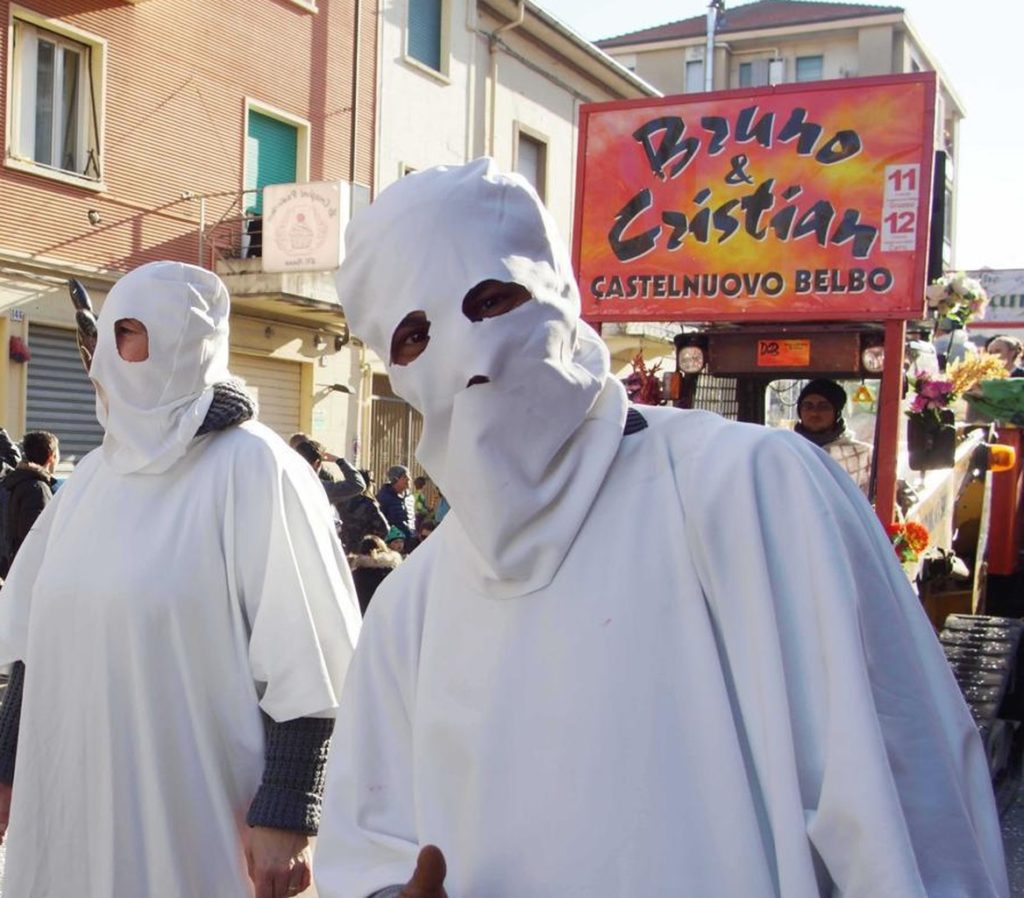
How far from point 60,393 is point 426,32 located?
32.0 ft

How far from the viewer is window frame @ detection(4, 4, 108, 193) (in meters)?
14.4

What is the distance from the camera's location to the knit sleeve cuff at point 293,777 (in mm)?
2391

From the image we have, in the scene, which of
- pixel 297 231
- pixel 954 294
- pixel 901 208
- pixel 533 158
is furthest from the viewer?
pixel 533 158

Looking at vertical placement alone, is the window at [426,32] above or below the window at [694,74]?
below

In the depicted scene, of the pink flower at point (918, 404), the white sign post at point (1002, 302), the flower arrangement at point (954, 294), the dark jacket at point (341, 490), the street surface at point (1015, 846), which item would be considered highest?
the white sign post at point (1002, 302)

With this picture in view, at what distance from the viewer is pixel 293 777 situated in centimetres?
242

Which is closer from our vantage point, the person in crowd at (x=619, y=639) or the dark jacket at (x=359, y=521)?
the person in crowd at (x=619, y=639)

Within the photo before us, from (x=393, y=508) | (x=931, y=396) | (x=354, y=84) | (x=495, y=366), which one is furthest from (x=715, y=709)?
(x=354, y=84)

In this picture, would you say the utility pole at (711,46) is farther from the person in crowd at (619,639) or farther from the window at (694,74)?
the person in crowd at (619,639)

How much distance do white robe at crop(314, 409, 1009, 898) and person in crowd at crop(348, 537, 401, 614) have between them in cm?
561

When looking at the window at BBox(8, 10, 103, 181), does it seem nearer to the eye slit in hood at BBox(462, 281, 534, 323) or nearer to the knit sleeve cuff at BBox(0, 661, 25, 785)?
the knit sleeve cuff at BBox(0, 661, 25, 785)

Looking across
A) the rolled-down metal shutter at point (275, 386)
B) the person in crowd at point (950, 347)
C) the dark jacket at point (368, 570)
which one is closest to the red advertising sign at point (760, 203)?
the person in crowd at point (950, 347)

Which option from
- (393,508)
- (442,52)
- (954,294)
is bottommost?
(393,508)

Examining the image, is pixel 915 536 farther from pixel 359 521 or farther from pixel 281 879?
pixel 359 521
